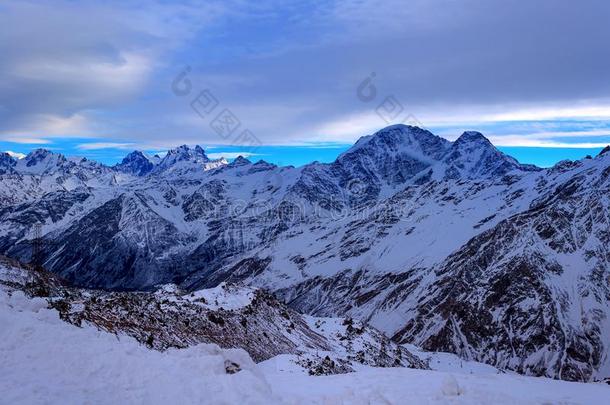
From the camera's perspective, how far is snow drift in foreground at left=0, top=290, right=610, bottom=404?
1539 cm

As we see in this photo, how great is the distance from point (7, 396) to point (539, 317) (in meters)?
181

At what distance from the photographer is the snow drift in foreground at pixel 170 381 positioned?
15.4 meters

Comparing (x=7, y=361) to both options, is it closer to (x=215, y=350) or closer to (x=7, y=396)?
(x=7, y=396)

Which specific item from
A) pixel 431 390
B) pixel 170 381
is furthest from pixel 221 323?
pixel 431 390

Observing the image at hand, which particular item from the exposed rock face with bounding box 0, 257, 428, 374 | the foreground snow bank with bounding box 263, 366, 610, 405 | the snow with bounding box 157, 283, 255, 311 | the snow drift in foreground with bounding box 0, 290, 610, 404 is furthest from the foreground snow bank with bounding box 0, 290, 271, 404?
the snow with bounding box 157, 283, 255, 311

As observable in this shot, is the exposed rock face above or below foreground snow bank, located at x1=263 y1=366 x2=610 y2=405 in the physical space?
below

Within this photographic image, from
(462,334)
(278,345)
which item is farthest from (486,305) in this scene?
(278,345)

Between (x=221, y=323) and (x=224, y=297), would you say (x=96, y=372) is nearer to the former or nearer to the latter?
(x=221, y=323)

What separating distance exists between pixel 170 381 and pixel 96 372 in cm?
248

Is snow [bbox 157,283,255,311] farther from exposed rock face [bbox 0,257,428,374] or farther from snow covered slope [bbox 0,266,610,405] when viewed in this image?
snow covered slope [bbox 0,266,610,405]

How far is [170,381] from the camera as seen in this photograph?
17.1m

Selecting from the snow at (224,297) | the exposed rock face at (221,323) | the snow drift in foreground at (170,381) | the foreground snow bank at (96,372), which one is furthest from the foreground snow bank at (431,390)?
the snow at (224,297)

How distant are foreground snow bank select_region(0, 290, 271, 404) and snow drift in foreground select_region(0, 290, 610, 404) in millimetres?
28

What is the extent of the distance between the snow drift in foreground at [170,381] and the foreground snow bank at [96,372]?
28 mm
